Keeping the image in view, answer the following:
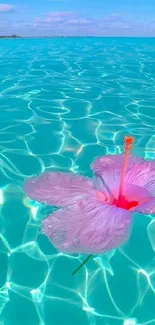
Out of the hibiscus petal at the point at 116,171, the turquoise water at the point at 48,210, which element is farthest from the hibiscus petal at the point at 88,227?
the turquoise water at the point at 48,210

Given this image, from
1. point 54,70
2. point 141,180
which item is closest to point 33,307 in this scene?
point 141,180

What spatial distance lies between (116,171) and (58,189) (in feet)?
1.42

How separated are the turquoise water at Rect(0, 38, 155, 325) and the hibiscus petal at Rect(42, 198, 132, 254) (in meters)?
0.46

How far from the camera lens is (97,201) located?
6.30ft

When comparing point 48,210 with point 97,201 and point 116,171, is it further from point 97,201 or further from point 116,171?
point 97,201

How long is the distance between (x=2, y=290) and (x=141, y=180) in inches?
39.3

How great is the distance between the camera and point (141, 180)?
2150 mm

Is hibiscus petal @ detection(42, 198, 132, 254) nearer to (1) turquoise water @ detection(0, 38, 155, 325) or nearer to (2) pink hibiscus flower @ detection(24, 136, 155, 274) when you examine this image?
(2) pink hibiscus flower @ detection(24, 136, 155, 274)

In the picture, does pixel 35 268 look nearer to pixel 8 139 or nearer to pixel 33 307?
pixel 33 307

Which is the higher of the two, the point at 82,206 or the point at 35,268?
the point at 82,206

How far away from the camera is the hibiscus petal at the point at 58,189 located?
6.34ft

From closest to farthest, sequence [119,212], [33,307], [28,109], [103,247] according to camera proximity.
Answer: [103,247] → [119,212] → [33,307] → [28,109]

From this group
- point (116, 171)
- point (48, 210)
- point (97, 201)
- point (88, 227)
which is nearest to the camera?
point (88, 227)

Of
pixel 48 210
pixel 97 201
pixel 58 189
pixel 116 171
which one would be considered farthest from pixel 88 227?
pixel 48 210
